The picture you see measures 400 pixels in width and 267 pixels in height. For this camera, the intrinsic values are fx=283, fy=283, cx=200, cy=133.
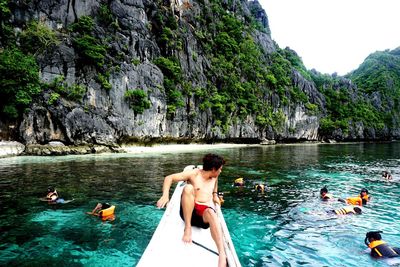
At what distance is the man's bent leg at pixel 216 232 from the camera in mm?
3627

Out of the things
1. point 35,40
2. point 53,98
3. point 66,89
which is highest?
point 35,40

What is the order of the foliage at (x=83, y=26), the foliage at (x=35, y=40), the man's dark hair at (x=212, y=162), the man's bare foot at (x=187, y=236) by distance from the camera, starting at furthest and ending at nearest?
the foliage at (x=83, y=26) → the foliage at (x=35, y=40) → the man's dark hair at (x=212, y=162) → the man's bare foot at (x=187, y=236)

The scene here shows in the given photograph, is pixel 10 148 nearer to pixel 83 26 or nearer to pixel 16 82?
pixel 16 82

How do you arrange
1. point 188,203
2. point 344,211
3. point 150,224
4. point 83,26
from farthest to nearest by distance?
point 83,26
point 344,211
point 150,224
point 188,203

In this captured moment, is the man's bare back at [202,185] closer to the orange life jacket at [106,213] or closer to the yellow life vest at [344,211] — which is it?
the orange life jacket at [106,213]

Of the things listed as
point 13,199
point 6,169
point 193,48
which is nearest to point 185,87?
point 193,48

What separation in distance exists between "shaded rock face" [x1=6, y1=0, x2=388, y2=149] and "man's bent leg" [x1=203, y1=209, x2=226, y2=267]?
33080 mm

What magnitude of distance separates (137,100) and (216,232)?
3844 centimetres

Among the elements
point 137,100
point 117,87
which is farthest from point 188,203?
point 137,100

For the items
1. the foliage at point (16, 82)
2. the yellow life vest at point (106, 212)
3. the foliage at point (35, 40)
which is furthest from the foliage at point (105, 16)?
the yellow life vest at point (106, 212)

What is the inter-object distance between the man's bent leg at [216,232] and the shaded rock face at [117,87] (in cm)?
3308

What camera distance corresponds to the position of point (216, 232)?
401 cm

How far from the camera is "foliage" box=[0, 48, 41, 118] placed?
30047 mm

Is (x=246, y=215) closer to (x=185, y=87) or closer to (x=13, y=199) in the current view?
(x=13, y=199)
